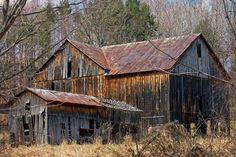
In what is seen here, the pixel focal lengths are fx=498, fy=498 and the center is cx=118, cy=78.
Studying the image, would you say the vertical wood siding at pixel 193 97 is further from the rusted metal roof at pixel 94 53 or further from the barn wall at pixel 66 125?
the barn wall at pixel 66 125

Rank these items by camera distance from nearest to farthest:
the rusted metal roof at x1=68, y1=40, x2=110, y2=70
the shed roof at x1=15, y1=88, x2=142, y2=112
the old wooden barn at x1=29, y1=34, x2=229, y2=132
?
the shed roof at x1=15, y1=88, x2=142, y2=112 → the old wooden barn at x1=29, y1=34, x2=229, y2=132 → the rusted metal roof at x1=68, y1=40, x2=110, y2=70

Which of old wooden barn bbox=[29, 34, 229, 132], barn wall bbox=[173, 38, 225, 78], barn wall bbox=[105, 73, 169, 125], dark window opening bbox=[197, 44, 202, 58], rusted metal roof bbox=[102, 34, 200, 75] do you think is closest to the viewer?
barn wall bbox=[105, 73, 169, 125]

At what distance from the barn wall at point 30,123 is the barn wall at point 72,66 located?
5.26 meters

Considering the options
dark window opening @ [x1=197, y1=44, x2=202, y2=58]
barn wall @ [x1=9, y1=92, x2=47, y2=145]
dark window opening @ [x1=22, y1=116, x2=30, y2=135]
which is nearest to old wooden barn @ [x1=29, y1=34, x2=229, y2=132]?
dark window opening @ [x1=197, y1=44, x2=202, y2=58]

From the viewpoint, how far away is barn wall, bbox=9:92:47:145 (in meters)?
29.9

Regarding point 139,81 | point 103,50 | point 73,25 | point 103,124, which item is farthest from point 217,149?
point 103,50

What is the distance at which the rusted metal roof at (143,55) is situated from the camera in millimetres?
34031

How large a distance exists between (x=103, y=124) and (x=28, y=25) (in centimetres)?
2813

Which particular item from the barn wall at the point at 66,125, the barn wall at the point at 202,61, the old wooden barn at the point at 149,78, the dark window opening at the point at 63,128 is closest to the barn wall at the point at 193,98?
the old wooden barn at the point at 149,78

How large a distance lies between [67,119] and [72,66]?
7313mm

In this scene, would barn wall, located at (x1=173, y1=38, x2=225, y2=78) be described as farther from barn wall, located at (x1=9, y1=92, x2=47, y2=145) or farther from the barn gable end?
barn wall, located at (x1=9, y1=92, x2=47, y2=145)

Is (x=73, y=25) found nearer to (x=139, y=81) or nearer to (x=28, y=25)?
(x=28, y=25)

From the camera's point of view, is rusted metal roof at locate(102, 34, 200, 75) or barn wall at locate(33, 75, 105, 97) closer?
rusted metal roof at locate(102, 34, 200, 75)

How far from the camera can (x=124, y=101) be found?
35188 mm
